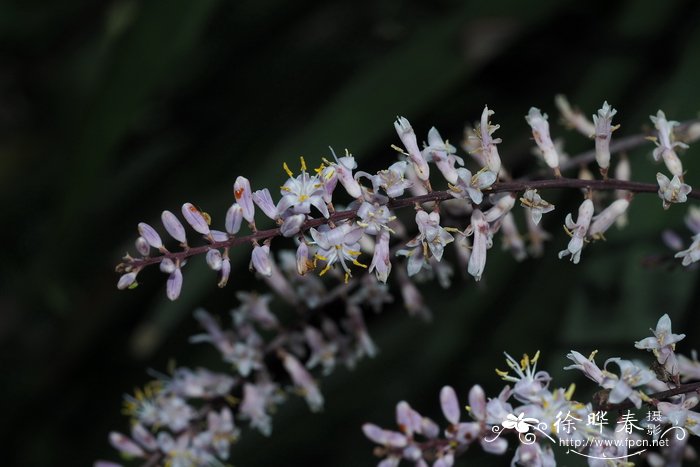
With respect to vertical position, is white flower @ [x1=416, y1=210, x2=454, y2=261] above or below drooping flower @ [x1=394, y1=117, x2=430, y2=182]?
below

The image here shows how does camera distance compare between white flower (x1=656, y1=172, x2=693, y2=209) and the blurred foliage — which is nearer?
white flower (x1=656, y1=172, x2=693, y2=209)

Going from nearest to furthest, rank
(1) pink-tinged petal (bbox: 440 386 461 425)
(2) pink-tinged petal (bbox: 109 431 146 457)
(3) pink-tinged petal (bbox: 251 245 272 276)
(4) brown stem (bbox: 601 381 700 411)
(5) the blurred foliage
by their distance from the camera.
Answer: (4) brown stem (bbox: 601 381 700 411) → (3) pink-tinged petal (bbox: 251 245 272 276) → (1) pink-tinged petal (bbox: 440 386 461 425) → (2) pink-tinged petal (bbox: 109 431 146 457) → (5) the blurred foliage

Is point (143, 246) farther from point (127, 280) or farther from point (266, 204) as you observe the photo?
point (266, 204)

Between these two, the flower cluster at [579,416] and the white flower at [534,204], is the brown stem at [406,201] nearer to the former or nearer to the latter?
the white flower at [534,204]

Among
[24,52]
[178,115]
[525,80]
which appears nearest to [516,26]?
[525,80]

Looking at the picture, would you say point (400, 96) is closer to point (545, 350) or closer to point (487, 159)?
point (545, 350)

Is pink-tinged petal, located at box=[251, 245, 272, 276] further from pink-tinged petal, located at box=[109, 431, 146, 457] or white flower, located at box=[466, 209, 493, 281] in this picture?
pink-tinged petal, located at box=[109, 431, 146, 457]

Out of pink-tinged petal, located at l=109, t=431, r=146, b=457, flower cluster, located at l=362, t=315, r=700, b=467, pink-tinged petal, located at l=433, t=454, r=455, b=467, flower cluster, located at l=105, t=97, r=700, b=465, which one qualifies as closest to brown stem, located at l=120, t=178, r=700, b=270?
flower cluster, located at l=105, t=97, r=700, b=465

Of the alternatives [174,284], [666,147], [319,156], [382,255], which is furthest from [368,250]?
[319,156]
